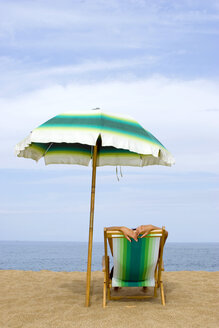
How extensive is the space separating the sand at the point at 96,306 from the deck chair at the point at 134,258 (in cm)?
32

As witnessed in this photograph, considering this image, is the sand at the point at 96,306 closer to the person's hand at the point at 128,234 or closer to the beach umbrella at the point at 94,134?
the beach umbrella at the point at 94,134

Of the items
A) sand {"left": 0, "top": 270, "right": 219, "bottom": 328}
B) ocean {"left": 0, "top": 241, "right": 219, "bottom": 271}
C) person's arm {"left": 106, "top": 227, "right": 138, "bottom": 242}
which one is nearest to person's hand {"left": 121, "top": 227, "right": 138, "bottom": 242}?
person's arm {"left": 106, "top": 227, "right": 138, "bottom": 242}

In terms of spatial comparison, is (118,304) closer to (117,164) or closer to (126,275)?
(126,275)

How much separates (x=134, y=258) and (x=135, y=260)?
0.11 feet

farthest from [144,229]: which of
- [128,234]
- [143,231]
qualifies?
[128,234]

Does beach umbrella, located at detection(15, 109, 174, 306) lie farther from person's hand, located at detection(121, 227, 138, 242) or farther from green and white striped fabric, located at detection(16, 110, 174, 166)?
person's hand, located at detection(121, 227, 138, 242)

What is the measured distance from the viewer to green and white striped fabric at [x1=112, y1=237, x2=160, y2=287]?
468 centimetres

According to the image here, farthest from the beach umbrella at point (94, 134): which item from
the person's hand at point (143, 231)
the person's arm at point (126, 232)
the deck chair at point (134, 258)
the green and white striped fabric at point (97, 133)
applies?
the person's hand at point (143, 231)

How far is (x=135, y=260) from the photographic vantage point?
473 centimetres

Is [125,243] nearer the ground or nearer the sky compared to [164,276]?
nearer the sky

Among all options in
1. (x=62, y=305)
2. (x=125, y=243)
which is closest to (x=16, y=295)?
(x=62, y=305)

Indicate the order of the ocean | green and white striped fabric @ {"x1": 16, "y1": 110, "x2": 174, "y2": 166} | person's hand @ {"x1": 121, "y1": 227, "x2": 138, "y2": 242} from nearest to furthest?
green and white striped fabric @ {"x1": 16, "y1": 110, "x2": 174, "y2": 166} → person's hand @ {"x1": 121, "y1": 227, "x2": 138, "y2": 242} → the ocean

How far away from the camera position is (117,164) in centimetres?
607

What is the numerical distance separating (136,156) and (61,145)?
121 centimetres
